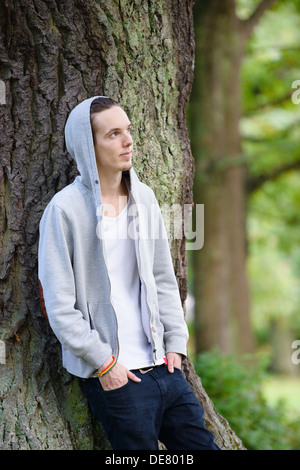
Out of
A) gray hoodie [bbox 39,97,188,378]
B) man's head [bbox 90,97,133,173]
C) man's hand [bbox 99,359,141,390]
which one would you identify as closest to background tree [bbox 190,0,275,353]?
gray hoodie [bbox 39,97,188,378]

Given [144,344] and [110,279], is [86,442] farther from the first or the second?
[110,279]

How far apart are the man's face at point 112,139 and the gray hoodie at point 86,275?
0.06m

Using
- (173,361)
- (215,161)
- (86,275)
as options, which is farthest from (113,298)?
(215,161)

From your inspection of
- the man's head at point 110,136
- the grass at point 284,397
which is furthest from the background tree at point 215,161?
the man's head at point 110,136

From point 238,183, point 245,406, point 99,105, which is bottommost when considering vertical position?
point 245,406

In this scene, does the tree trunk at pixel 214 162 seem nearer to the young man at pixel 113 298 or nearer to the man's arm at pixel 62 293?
the young man at pixel 113 298

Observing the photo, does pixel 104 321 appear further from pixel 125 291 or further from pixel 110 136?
pixel 110 136

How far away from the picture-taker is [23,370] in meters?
3.50

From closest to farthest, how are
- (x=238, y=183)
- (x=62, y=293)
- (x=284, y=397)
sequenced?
1. (x=62, y=293)
2. (x=284, y=397)
3. (x=238, y=183)

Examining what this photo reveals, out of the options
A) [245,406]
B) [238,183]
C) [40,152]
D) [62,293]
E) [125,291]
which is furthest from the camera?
[238,183]

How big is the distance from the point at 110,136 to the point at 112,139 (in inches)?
0.7

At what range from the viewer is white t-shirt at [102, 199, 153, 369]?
315cm

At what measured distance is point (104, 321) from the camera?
121 inches

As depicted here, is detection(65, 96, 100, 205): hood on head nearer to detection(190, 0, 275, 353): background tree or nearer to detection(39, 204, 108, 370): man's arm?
detection(39, 204, 108, 370): man's arm
